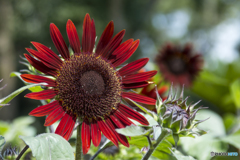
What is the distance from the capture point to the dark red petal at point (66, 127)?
13.6 inches

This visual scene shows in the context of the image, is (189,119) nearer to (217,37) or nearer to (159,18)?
(217,37)

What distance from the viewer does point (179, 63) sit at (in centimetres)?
140

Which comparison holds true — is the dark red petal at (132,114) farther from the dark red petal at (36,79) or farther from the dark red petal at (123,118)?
the dark red petal at (36,79)

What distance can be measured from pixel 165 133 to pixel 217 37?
10.9 m

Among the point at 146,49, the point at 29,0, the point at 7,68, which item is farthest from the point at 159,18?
the point at 7,68

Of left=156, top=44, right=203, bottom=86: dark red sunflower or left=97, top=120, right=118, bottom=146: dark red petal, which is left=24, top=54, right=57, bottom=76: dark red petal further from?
left=156, top=44, right=203, bottom=86: dark red sunflower

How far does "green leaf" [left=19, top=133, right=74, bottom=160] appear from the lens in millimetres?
261

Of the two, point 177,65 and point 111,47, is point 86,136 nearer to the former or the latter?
point 111,47

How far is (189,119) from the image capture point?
1.04ft

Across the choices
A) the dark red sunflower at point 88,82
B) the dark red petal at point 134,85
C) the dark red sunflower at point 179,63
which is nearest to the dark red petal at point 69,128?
the dark red sunflower at point 88,82

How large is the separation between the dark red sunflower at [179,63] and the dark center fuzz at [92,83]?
936 millimetres

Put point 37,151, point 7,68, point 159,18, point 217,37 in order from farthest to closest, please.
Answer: point 159,18 → point 217,37 → point 7,68 → point 37,151

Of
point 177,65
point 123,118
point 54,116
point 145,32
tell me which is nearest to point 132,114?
point 123,118

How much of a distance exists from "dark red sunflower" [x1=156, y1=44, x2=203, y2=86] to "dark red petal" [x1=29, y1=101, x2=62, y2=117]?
996 mm
